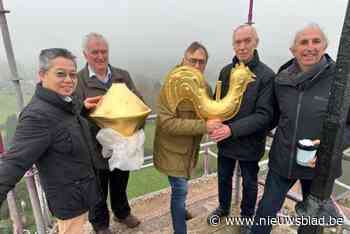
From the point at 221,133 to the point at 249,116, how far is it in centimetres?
25

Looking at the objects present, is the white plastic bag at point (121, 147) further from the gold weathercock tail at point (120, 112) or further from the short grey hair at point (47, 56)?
the short grey hair at point (47, 56)

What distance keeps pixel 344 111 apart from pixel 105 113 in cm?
131

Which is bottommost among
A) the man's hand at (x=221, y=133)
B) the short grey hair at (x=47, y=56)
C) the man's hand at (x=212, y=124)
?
the man's hand at (x=221, y=133)

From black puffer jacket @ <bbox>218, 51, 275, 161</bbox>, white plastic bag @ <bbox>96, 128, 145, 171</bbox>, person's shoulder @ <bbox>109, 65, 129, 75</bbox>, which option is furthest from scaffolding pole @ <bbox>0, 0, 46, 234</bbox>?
black puffer jacket @ <bbox>218, 51, 275, 161</bbox>

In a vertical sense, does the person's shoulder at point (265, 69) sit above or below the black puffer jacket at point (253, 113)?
above

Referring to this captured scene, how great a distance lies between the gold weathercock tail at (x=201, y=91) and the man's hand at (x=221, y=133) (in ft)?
0.23

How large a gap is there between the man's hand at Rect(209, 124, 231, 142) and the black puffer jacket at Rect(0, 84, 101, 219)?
810 millimetres

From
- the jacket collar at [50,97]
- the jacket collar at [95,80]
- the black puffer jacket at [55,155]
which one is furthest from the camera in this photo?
the jacket collar at [95,80]

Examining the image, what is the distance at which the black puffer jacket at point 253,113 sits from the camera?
2.03 meters

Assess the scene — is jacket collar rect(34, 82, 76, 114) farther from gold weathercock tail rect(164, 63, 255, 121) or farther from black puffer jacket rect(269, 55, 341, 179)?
black puffer jacket rect(269, 55, 341, 179)

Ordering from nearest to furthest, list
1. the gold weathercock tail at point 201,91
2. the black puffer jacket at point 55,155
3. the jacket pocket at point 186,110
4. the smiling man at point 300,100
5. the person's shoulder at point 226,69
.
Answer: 1. the black puffer jacket at point 55,155
2. the smiling man at point 300,100
3. the gold weathercock tail at point 201,91
4. the jacket pocket at point 186,110
5. the person's shoulder at point 226,69

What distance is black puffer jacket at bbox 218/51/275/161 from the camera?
2025 millimetres

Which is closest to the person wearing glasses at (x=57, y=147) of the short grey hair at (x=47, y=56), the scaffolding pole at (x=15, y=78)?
the short grey hair at (x=47, y=56)

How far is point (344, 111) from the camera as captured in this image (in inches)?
35.2
